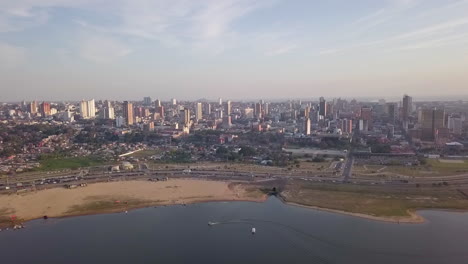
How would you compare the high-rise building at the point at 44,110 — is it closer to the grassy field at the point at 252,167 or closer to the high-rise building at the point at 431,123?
the grassy field at the point at 252,167

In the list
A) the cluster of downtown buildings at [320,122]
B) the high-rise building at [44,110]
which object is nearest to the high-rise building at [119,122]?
the cluster of downtown buildings at [320,122]

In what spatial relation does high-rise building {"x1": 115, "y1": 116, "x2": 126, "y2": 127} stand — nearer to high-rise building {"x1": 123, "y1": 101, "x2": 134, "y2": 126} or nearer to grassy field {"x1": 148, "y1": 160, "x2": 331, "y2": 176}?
high-rise building {"x1": 123, "y1": 101, "x2": 134, "y2": 126}

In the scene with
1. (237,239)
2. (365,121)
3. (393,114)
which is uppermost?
(393,114)

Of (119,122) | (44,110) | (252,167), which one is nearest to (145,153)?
(252,167)

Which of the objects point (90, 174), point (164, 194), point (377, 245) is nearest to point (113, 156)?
point (90, 174)

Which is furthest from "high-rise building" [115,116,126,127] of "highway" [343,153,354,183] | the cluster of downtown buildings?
"highway" [343,153,354,183]

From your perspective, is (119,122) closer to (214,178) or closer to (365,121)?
(365,121)

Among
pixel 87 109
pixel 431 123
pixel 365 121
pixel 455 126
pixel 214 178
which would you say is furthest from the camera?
pixel 87 109
